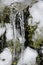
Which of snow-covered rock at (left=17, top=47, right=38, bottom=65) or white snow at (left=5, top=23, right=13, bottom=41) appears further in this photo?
white snow at (left=5, top=23, right=13, bottom=41)

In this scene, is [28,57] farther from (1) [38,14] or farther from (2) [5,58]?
(1) [38,14]

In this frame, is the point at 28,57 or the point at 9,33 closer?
the point at 28,57

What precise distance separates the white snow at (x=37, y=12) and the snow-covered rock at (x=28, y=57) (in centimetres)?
46

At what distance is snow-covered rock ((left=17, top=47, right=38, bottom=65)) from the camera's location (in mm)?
4684

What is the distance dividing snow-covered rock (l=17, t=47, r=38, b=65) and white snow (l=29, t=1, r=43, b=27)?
460 millimetres

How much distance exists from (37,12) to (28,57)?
766mm

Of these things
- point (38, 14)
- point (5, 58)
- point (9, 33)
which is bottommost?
point (5, 58)

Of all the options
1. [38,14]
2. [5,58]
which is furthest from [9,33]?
[38,14]

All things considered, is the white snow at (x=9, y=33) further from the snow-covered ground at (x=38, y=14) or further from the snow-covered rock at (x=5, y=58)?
the snow-covered ground at (x=38, y=14)

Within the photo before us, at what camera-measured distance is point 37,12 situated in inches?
190

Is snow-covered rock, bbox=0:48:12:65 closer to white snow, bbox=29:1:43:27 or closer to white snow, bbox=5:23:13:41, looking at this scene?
white snow, bbox=5:23:13:41

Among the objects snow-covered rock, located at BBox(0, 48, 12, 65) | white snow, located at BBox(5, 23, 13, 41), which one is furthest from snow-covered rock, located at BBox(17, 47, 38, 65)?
white snow, located at BBox(5, 23, 13, 41)

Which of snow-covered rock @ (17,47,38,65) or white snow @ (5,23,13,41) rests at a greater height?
white snow @ (5,23,13,41)

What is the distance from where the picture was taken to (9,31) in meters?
4.84
